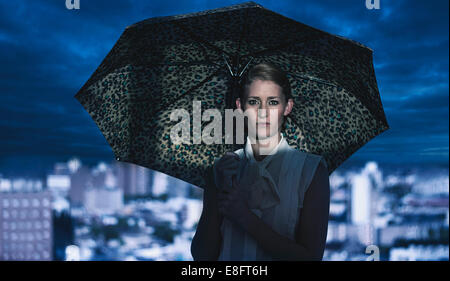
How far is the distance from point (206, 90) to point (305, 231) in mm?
1797

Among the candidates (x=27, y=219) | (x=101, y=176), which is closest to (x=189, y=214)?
(x=101, y=176)

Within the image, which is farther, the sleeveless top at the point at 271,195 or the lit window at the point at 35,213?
the lit window at the point at 35,213

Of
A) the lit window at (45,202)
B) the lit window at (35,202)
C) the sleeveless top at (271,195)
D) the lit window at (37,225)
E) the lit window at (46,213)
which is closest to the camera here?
the sleeveless top at (271,195)

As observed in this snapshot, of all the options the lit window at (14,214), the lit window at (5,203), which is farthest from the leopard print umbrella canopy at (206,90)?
the lit window at (14,214)

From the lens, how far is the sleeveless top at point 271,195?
2.79 meters

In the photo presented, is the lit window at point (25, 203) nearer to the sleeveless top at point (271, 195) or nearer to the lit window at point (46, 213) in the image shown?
the lit window at point (46, 213)

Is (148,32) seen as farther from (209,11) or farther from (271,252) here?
(271,252)

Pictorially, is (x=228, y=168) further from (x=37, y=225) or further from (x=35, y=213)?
(x=37, y=225)

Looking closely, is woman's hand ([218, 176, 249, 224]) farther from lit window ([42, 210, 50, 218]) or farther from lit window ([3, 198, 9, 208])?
lit window ([42, 210, 50, 218])

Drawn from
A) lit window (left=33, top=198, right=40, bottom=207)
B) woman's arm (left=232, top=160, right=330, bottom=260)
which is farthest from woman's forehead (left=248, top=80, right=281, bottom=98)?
lit window (left=33, top=198, right=40, bottom=207)

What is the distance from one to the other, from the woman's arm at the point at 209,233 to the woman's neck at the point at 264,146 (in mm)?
458

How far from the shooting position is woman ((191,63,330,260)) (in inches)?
106

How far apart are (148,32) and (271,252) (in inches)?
85.9

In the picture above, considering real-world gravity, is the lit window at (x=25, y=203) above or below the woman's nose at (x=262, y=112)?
below
